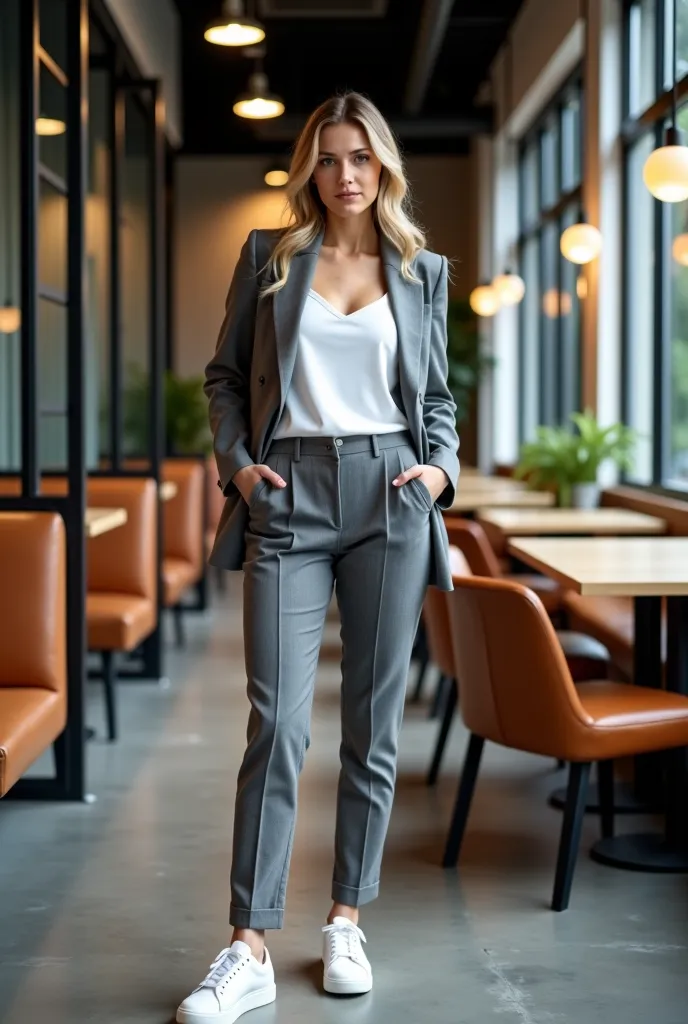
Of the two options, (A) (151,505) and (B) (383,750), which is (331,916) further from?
(A) (151,505)

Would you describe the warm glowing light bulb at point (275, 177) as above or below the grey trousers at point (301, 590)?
above

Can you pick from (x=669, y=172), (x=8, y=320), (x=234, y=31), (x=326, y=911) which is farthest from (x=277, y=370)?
(x=234, y=31)

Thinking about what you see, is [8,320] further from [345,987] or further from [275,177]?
[275,177]

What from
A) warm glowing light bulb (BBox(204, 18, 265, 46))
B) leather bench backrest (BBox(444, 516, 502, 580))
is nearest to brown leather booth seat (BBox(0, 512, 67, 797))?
leather bench backrest (BBox(444, 516, 502, 580))

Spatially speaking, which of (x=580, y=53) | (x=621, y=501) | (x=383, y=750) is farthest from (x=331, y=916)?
(x=580, y=53)

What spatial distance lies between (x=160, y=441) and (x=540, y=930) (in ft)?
12.9

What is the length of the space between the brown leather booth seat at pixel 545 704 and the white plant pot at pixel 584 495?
10.6 feet

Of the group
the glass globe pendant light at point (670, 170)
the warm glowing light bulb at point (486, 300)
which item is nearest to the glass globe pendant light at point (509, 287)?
the warm glowing light bulb at point (486, 300)

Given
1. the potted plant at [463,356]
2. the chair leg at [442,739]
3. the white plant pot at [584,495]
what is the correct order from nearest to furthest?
the chair leg at [442,739] → the white plant pot at [584,495] → the potted plant at [463,356]

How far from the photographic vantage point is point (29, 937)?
2953 millimetres

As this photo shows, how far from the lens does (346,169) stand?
2582 millimetres

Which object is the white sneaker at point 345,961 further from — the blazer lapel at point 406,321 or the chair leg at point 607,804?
the chair leg at point 607,804

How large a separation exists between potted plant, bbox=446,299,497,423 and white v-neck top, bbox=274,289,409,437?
888 centimetres

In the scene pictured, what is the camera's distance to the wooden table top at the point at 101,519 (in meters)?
4.52
